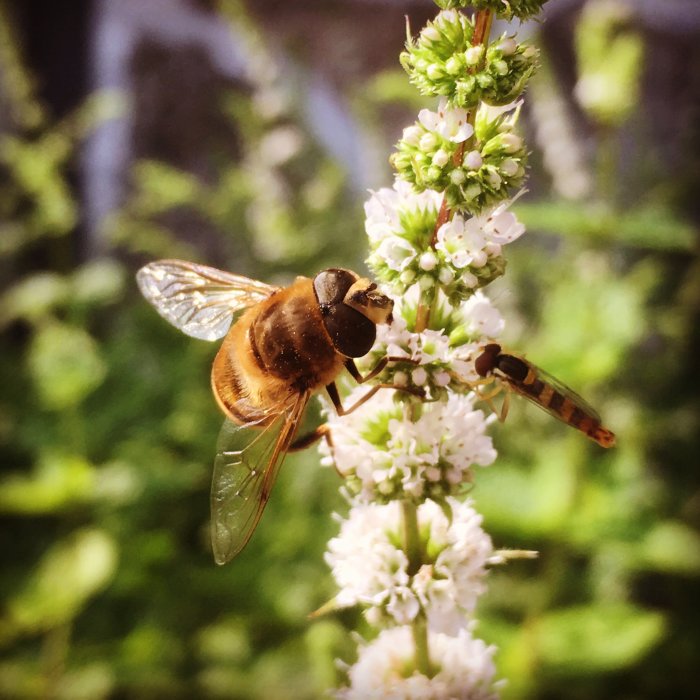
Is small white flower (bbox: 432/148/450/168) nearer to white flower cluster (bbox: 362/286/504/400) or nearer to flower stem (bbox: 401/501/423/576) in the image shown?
white flower cluster (bbox: 362/286/504/400)

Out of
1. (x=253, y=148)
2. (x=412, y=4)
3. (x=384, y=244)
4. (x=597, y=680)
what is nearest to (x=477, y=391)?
(x=384, y=244)

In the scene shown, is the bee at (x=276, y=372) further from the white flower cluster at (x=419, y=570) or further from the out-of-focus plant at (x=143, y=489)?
the out-of-focus plant at (x=143, y=489)

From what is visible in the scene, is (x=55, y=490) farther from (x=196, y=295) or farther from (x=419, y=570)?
(x=419, y=570)

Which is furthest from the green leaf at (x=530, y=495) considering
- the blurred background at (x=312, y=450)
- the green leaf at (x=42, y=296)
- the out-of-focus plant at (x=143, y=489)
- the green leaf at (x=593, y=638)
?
the green leaf at (x=42, y=296)

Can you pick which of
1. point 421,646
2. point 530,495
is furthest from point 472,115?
point 530,495

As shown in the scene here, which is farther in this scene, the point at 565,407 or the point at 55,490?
the point at 55,490
